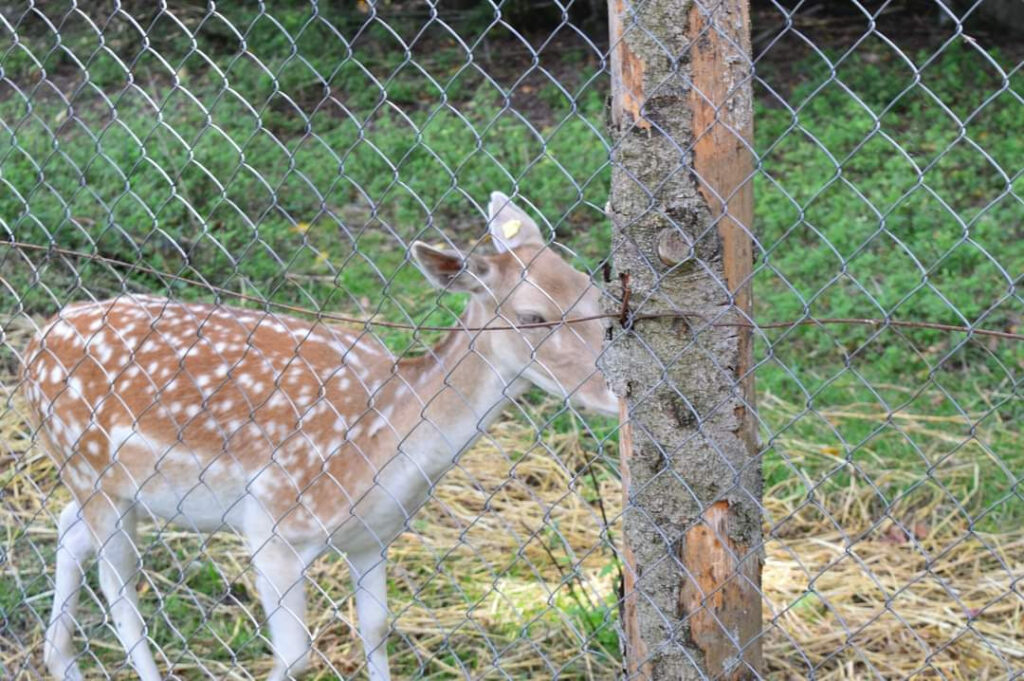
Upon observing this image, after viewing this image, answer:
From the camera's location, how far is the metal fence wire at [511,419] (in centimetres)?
268

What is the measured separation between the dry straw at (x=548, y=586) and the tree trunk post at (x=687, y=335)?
41.7 inches

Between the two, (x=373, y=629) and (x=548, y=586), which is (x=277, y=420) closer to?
(x=373, y=629)

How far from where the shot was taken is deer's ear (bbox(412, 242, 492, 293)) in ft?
11.2

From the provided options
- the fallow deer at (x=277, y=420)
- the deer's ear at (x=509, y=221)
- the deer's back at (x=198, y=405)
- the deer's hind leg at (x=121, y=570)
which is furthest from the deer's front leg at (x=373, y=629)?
the deer's ear at (x=509, y=221)

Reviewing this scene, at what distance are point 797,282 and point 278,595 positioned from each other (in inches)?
127

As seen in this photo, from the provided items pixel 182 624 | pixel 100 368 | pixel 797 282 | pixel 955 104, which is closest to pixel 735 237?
pixel 100 368

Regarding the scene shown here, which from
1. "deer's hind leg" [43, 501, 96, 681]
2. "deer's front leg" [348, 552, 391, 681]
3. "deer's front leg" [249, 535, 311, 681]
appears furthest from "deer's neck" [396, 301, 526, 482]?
"deer's hind leg" [43, 501, 96, 681]

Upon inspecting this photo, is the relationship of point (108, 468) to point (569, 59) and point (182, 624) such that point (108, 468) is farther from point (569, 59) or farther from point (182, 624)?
point (569, 59)

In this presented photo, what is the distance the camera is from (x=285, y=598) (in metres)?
3.99

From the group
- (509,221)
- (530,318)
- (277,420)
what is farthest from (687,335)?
(277,420)

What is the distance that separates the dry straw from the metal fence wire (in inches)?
0.7

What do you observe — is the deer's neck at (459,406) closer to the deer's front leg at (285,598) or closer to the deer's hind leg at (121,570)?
the deer's front leg at (285,598)

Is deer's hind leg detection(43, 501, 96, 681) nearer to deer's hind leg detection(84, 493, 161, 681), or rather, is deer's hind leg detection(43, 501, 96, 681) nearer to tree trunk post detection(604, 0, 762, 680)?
deer's hind leg detection(84, 493, 161, 681)

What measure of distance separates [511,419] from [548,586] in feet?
4.03
